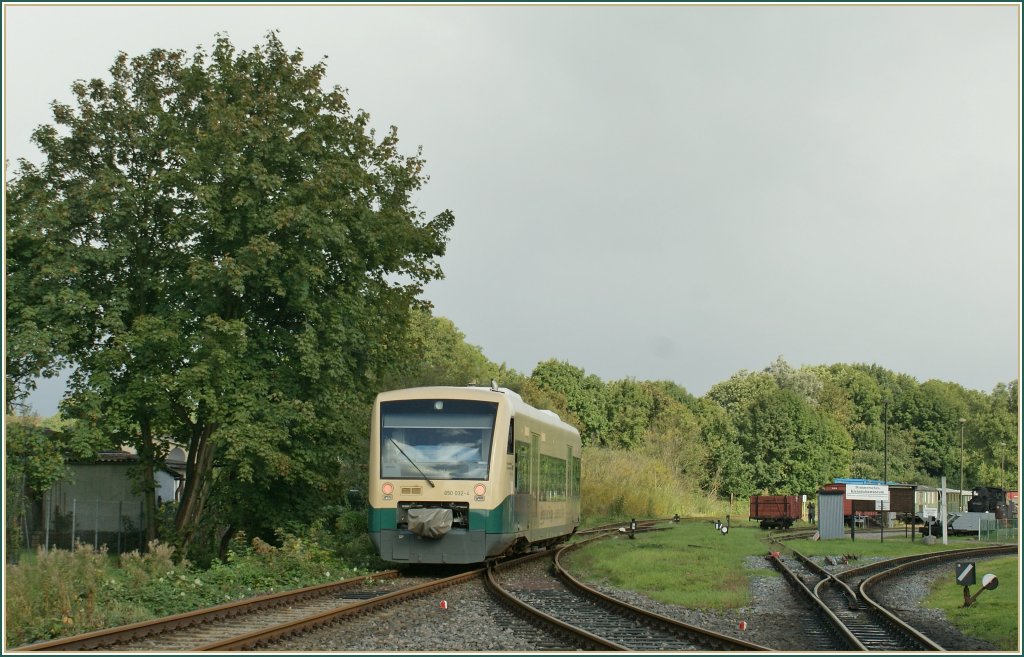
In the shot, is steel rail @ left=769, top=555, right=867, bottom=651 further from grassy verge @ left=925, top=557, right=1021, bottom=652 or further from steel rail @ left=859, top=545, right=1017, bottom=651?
grassy verge @ left=925, top=557, right=1021, bottom=652

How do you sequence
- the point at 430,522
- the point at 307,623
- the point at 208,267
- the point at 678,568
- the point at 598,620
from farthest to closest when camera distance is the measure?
1. the point at 208,267
2. the point at 678,568
3. the point at 430,522
4. the point at 598,620
5. the point at 307,623

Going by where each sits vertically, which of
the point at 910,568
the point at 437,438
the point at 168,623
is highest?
the point at 437,438

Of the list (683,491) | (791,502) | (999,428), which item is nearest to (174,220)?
(791,502)

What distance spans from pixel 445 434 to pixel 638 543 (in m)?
12.1

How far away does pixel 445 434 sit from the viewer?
1973cm

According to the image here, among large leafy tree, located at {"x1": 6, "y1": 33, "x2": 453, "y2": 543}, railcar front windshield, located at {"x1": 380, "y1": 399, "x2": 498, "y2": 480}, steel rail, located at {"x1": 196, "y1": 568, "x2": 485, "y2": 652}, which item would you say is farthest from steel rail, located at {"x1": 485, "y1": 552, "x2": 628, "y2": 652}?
large leafy tree, located at {"x1": 6, "y1": 33, "x2": 453, "y2": 543}

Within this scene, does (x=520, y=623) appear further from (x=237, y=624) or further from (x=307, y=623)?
(x=237, y=624)

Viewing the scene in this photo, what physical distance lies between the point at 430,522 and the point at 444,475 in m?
0.93

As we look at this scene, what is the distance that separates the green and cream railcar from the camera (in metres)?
19.2

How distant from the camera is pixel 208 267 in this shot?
80.0 feet

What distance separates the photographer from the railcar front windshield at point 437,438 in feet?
64.1

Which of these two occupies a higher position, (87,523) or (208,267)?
(208,267)

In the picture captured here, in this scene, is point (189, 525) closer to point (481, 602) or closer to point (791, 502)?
point (481, 602)

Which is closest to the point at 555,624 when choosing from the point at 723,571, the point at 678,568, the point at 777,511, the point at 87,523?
the point at 678,568
